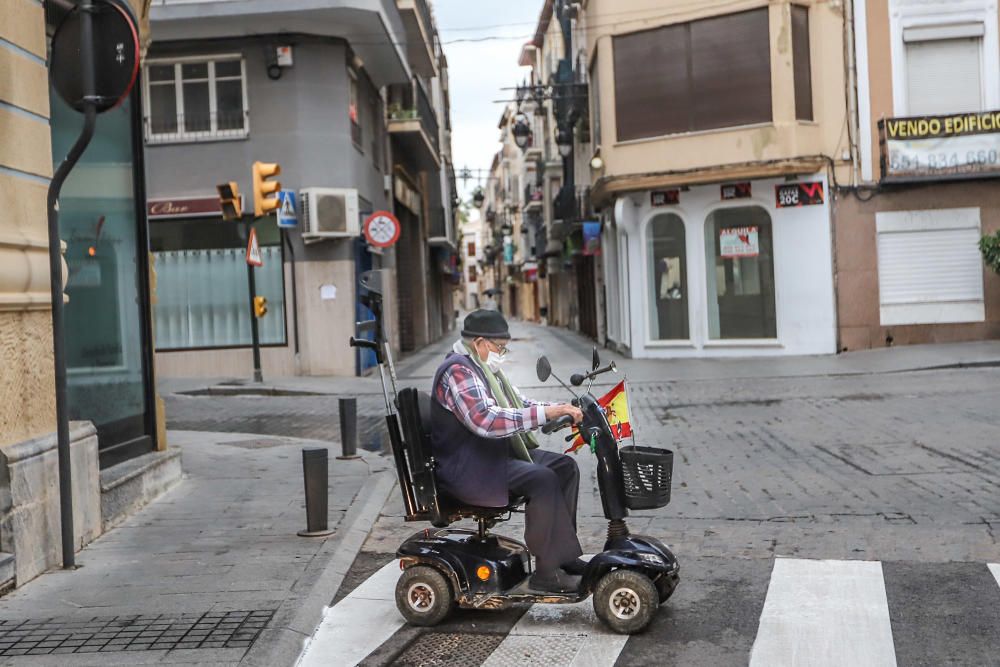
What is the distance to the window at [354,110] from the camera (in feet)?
73.8

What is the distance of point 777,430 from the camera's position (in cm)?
1122

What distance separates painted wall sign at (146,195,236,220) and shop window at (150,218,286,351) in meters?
0.33

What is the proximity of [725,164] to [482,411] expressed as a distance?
17.8 meters

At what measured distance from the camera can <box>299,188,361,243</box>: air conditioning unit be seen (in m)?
20.5

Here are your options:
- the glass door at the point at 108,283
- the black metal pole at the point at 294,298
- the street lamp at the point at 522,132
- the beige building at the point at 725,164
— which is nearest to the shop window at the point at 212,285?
the black metal pole at the point at 294,298

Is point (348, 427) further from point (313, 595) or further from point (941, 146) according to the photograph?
point (941, 146)

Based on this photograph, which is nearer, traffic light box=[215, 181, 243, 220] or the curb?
the curb

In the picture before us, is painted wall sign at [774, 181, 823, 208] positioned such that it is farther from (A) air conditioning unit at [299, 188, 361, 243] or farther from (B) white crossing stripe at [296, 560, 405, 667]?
(B) white crossing stripe at [296, 560, 405, 667]

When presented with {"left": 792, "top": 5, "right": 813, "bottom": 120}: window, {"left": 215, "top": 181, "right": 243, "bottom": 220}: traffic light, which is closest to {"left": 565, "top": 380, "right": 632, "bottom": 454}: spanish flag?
{"left": 215, "top": 181, "right": 243, "bottom": 220}: traffic light

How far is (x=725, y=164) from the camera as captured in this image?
21.6 metres

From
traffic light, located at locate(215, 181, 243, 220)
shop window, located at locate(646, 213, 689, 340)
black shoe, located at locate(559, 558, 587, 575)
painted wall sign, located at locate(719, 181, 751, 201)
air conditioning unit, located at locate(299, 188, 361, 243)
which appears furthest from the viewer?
shop window, located at locate(646, 213, 689, 340)

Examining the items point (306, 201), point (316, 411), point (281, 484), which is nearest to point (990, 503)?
point (281, 484)

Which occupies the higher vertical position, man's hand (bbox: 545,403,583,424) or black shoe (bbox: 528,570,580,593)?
man's hand (bbox: 545,403,583,424)

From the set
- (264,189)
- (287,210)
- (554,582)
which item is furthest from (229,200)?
(554,582)
